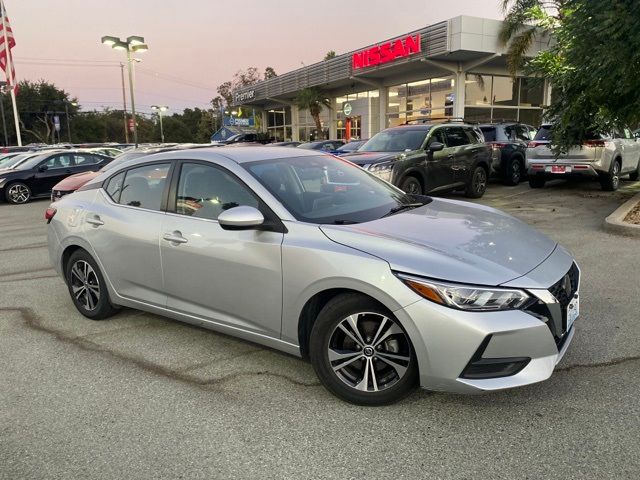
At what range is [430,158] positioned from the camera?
10.3m

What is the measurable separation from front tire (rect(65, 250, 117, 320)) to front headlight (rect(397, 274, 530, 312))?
3152 millimetres

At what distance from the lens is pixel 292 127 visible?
42.8 meters

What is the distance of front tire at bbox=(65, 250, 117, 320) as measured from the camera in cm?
461

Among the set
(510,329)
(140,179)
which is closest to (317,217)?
(510,329)

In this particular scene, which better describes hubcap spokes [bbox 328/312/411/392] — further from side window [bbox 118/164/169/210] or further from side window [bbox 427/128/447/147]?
side window [bbox 427/128/447/147]

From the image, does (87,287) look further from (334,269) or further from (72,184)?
(72,184)

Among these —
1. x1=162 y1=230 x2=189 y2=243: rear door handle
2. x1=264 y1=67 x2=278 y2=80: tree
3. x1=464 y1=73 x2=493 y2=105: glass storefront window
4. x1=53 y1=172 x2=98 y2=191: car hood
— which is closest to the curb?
x1=162 y1=230 x2=189 y2=243: rear door handle

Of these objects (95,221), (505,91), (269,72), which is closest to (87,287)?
(95,221)

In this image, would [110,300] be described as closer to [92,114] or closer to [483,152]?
[483,152]

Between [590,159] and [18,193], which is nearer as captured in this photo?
[590,159]

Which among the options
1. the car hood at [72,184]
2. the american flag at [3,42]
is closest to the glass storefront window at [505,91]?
the car hood at [72,184]

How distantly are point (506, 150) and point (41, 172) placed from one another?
1419 centimetres

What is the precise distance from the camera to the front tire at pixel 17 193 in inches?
611

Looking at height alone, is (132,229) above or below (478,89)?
below
